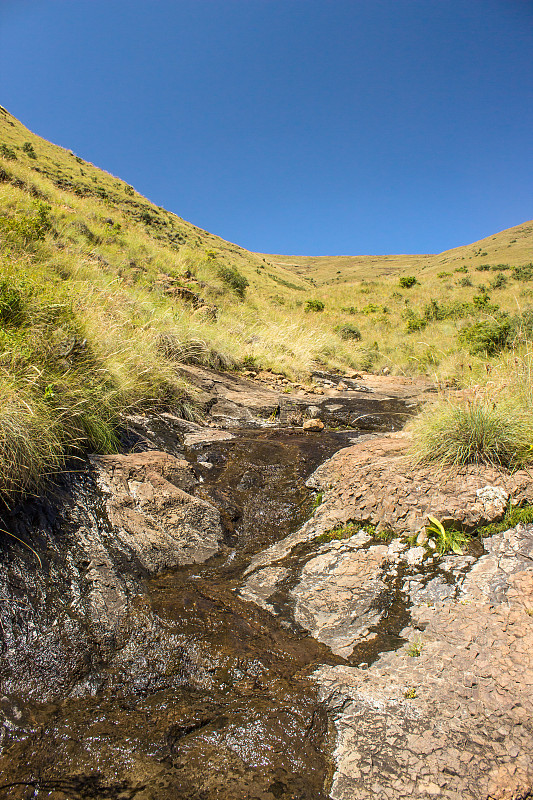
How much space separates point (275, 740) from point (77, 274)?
6436 millimetres

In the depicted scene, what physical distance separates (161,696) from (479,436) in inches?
101

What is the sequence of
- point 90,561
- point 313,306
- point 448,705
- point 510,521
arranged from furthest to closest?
point 313,306, point 510,521, point 90,561, point 448,705

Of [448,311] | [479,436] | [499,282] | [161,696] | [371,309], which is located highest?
[499,282]

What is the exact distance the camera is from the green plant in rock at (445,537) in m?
2.47

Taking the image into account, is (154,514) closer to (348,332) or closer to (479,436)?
(479,436)

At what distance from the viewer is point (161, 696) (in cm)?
177

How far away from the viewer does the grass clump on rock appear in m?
2.88

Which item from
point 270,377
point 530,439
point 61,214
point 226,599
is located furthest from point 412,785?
point 61,214

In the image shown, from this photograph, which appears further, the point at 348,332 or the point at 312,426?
the point at 348,332

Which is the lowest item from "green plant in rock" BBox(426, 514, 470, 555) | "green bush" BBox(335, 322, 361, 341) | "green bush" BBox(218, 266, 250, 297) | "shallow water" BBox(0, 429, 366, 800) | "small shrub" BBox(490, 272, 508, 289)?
"shallow water" BBox(0, 429, 366, 800)

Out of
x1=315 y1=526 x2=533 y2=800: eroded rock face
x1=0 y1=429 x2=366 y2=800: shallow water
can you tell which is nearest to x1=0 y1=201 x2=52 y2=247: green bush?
x1=0 y1=429 x2=366 y2=800: shallow water

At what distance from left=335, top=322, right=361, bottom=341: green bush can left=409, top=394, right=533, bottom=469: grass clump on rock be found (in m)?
11.4

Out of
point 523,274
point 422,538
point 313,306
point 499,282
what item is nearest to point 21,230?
point 422,538

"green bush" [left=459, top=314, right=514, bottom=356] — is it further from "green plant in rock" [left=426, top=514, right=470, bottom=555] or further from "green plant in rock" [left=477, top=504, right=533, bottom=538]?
"green plant in rock" [left=426, top=514, right=470, bottom=555]
